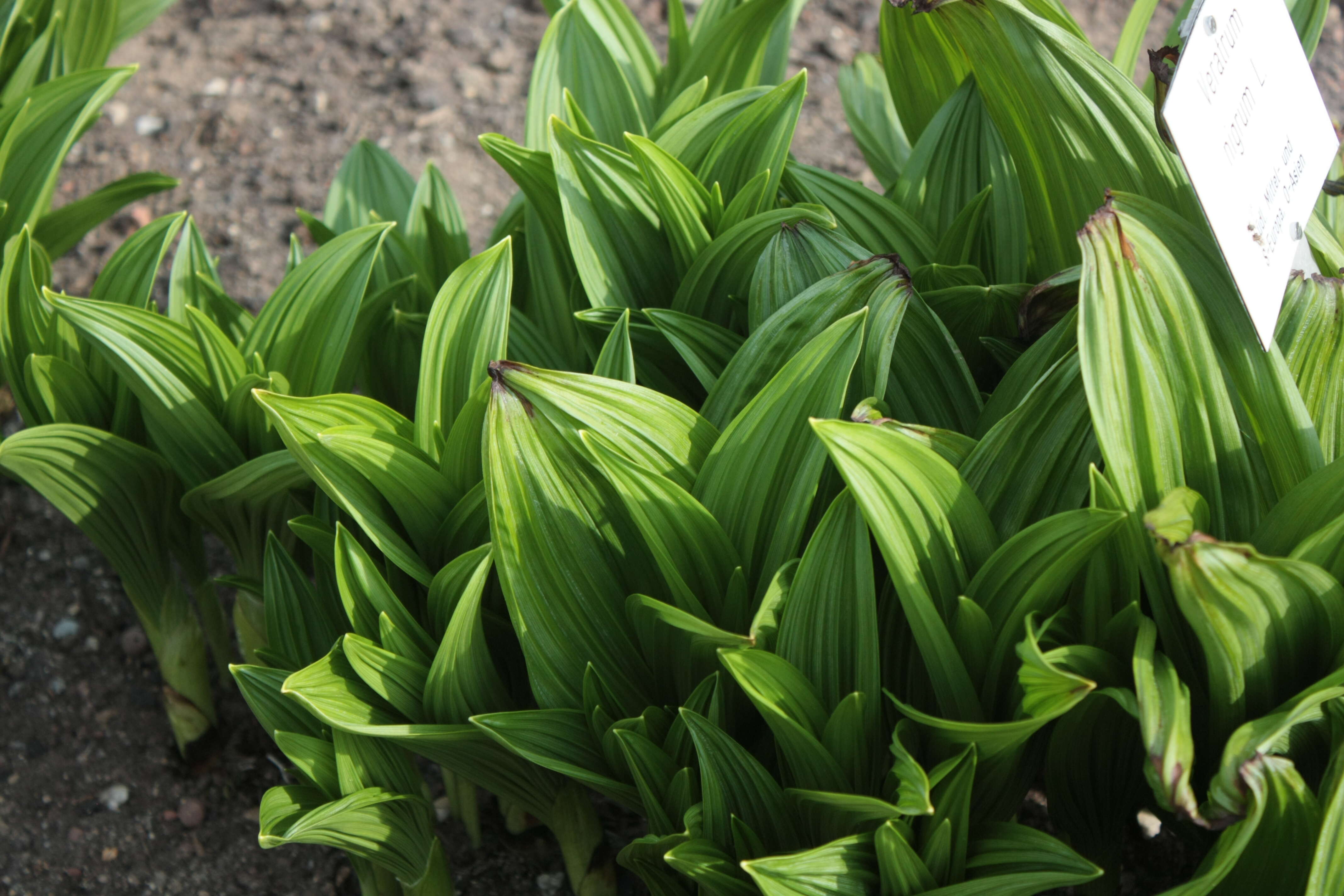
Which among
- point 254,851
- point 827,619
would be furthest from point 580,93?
point 254,851

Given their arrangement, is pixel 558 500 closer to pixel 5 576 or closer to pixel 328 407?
pixel 328 407

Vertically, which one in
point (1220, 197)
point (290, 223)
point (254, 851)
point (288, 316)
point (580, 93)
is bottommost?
point (254, 851)

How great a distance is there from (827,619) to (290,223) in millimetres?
1766

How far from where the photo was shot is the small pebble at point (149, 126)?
2.49 meters

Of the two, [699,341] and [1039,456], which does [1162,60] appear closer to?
[1039,456]

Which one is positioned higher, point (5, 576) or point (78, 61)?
point (78, 61)

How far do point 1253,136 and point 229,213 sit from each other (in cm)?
199

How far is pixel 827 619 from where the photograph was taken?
1.00 metres

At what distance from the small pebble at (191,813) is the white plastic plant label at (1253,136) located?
4.71 ft

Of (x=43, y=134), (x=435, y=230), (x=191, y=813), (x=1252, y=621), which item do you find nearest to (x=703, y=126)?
(x=435, y=230)

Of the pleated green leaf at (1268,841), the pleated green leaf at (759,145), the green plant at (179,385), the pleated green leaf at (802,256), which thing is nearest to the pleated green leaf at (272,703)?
the green plant at (179,385)

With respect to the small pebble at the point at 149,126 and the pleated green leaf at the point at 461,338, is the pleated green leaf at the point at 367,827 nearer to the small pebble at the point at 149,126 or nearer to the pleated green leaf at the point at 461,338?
the pleated green leaf at the point at 461,338

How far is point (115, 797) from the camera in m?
1.59

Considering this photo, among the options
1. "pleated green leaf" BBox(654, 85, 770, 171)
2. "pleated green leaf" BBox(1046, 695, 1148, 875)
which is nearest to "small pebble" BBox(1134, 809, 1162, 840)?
"pleated green leaf" BBox(1046, 695, 1148, 875)
